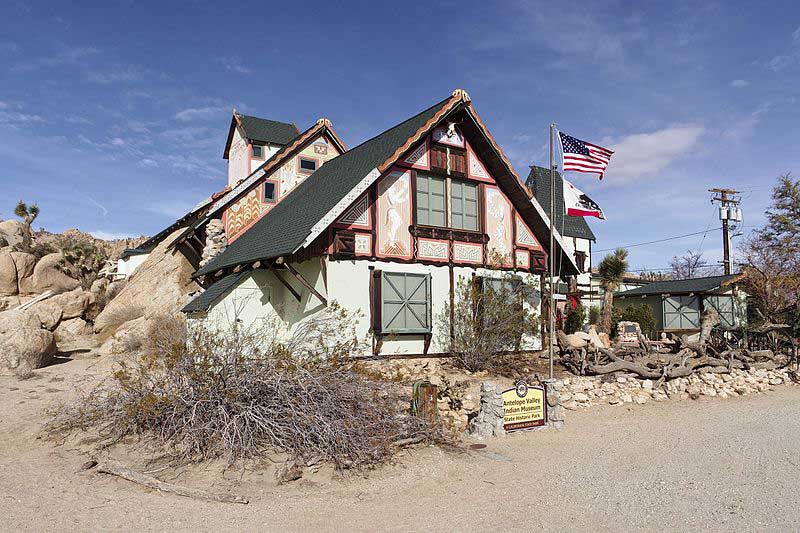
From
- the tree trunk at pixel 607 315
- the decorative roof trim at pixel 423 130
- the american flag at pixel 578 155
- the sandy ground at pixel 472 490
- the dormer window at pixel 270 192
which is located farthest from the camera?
the tree trunk at pixel 607 315

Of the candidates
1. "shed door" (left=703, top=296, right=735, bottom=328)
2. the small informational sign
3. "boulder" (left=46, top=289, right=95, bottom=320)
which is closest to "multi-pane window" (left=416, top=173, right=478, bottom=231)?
the small informational sign

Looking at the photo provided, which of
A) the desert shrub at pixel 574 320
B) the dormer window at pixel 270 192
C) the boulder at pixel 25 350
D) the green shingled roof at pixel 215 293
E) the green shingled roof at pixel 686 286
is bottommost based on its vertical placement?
the boulder at pixel 25 350

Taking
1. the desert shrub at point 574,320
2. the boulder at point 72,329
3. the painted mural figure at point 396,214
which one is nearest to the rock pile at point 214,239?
the painted mural figure at point 396,214

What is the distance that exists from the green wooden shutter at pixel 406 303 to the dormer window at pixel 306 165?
29.2 ft

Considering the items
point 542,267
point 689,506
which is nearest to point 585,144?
point 542,267

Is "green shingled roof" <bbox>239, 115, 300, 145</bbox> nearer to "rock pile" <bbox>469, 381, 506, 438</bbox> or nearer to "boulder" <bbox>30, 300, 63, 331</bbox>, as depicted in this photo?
"boulder" <bbox>30, 300, 63, 331</bbox>

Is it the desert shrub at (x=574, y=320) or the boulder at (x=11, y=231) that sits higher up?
the boulder at (x=11, y=231)

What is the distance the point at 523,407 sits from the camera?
1024 centimetres

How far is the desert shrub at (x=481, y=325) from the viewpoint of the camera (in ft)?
46.8

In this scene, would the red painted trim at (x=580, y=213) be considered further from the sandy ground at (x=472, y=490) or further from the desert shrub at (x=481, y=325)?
the sandy ground at (x=472, y=490)

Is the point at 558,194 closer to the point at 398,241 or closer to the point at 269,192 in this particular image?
the point at 269,192

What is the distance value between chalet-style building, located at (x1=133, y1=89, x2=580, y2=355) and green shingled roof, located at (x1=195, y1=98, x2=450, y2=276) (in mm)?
62

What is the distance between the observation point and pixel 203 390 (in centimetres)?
806

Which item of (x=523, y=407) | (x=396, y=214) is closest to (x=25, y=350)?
(x=396, y=214)
